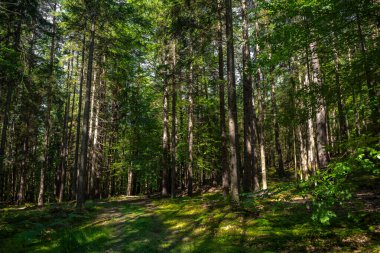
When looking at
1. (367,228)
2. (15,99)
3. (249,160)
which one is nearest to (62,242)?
(367,228)

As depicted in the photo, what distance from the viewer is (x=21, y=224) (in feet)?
39.7

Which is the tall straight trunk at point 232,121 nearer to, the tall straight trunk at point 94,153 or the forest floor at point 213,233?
the forest floor at point 213,233

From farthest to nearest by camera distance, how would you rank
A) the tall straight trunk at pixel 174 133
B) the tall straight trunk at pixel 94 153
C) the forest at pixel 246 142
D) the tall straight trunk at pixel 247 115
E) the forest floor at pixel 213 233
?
the tall straight trunk at pixel 94 153 → the tall straight trunk at pixel 174 133 → the tall straight trunk at pixel 247 115 → the forest floor at pixel 213 233 → the forest at pixel 246 142

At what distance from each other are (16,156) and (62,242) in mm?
23436

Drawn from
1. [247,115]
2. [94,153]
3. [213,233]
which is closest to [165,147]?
[94,153]

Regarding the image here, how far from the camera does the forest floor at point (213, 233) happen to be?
7.34m

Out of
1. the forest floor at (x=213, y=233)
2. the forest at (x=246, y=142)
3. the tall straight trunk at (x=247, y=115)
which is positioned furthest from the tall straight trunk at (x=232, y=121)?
the tall straight trunk at (x=247, y=115)

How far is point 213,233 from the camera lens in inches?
372

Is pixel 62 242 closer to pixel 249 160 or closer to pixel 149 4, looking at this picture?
pixel 249 160

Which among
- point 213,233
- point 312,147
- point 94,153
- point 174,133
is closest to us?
point 213,233

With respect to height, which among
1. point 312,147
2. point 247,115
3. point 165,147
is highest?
point 247,115

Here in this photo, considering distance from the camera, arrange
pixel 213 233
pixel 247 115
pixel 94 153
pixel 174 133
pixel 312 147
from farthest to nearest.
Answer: pixel 94 153 → pixel 174 133 → pixel 247 115 → pixel 312 147 → pixel 213 233

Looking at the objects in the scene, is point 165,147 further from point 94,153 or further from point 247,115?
point 247,115

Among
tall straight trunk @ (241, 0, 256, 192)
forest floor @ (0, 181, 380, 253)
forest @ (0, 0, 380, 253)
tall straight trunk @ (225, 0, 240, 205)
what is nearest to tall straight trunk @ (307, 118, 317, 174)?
forest @ (0, 0, 380, 253)
